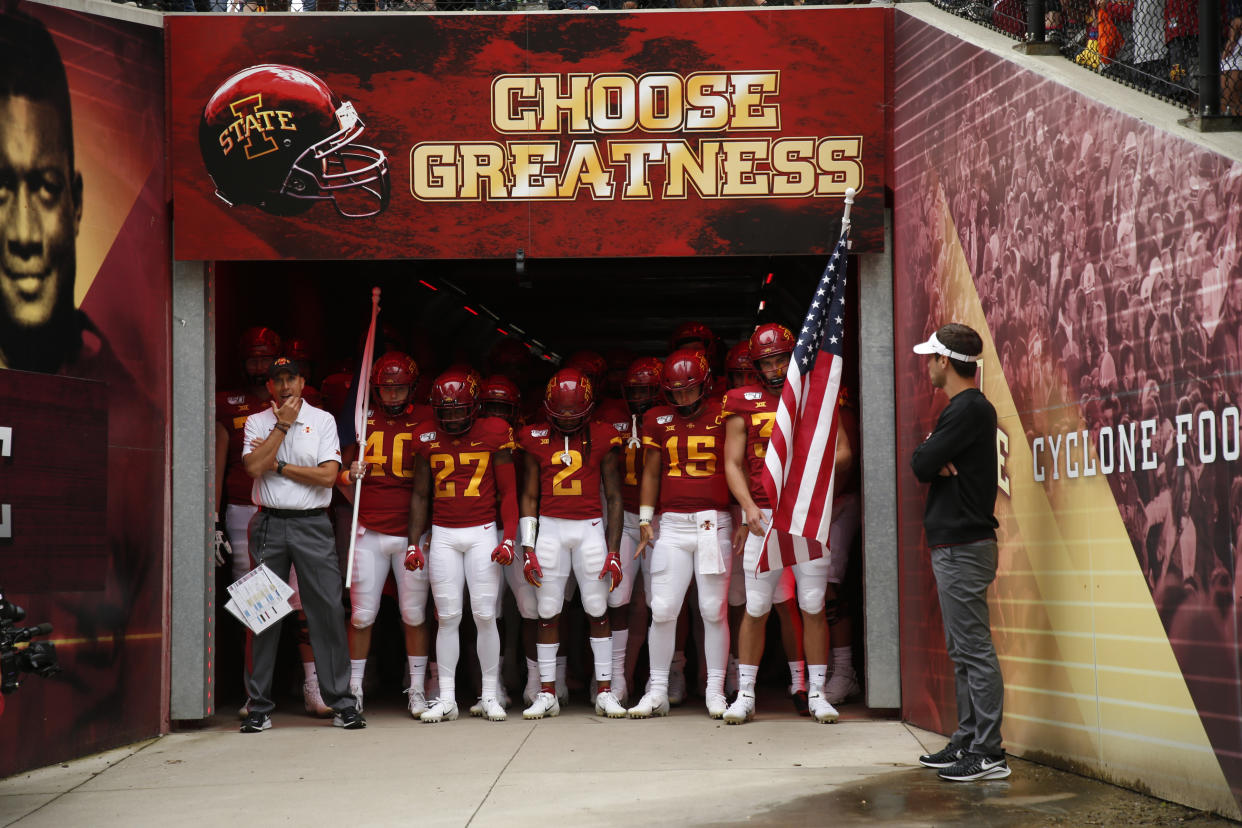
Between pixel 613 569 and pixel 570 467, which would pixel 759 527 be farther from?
pixel 570 467

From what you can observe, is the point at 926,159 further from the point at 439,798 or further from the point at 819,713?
the point at 439,798

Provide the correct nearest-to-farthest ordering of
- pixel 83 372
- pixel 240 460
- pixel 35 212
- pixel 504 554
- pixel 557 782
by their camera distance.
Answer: pixel 557 782, pixel 35 212, pixel 83 372, pixel 504 554, pixel 240 460

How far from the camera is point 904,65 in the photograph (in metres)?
8.30

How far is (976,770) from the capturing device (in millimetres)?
6242

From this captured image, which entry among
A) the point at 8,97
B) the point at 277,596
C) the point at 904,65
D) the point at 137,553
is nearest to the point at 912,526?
the point at 904,65

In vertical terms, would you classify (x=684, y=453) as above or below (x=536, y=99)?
below

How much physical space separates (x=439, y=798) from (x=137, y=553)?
294cm

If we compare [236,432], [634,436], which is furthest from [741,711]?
[236,432]

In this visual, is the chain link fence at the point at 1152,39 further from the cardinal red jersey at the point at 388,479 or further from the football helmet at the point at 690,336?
the cardinal red jersey at the point at 388,479

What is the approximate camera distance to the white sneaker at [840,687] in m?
8.98

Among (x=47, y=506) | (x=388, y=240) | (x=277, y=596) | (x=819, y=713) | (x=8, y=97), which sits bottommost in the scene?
(x=819, y=713)

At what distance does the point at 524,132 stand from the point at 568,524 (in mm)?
2618

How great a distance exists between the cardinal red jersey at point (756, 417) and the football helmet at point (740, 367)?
604mm

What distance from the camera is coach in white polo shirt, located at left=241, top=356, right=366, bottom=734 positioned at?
27.1 ft
